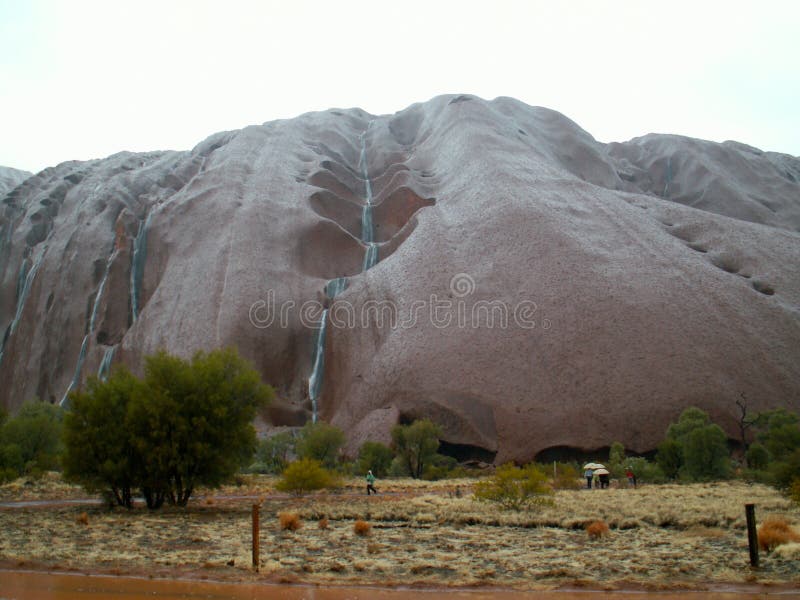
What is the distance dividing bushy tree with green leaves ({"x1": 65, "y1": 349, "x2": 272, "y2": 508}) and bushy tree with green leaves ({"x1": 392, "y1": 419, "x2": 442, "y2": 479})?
16594mm

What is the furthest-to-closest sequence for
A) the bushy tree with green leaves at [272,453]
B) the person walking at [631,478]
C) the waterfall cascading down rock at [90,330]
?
1. the waterfall cascading down rock at [90,330]
2. the bushy tree with green leaves at [272,453]
3. the person walking at [631,478]

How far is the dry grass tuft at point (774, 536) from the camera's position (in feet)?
44.8

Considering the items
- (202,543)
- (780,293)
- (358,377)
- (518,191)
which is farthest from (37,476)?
(780,293)

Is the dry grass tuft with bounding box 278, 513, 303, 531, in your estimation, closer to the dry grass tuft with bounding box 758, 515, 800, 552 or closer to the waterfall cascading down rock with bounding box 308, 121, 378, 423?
the dry grass tuft with bounding box 758, 515, 800, 552

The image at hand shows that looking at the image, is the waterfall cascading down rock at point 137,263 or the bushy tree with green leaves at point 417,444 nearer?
the bushy tree with green leaves at point 417,444

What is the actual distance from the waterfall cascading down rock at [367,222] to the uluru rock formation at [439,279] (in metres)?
0.32

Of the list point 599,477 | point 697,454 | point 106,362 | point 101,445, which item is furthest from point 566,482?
point 106,362

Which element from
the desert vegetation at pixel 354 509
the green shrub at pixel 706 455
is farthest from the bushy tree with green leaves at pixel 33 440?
the green shrub at pixel 706 455

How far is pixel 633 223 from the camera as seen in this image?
5872 cm

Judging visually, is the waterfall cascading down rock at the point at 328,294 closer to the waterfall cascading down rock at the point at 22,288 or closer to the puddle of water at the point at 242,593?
the waterfall cascading down rock at the point at 22,288

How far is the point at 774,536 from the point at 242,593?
957 cm

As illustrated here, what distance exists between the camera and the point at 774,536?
45.1 ft

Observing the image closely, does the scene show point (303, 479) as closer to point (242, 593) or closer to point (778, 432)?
point (242, 593)

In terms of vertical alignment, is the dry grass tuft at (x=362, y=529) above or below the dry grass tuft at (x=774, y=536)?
below
